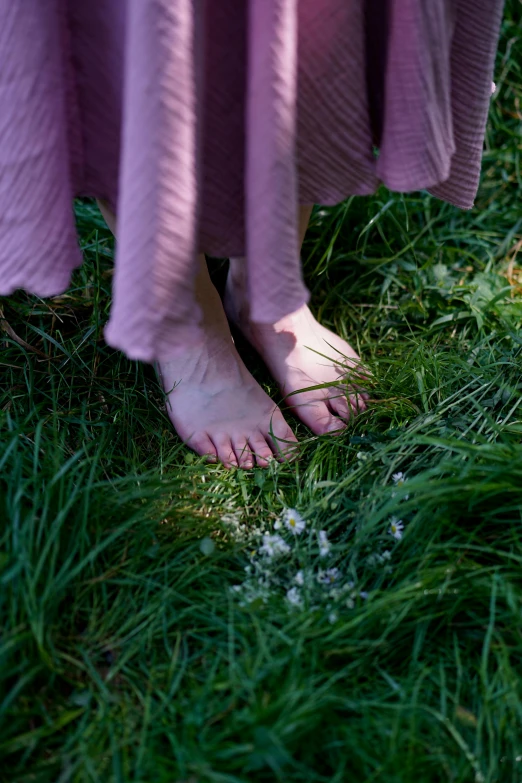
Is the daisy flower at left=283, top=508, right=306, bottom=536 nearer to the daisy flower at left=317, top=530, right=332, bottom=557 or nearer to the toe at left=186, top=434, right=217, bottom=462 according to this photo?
the daisy flower at left=317, top=530, right=332, bottom=557

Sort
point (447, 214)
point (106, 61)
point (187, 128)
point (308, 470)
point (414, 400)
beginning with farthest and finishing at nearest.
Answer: point (447, 214) → point (414, 400) → point (308, 470) → point (106, 61) → point (187, 128)

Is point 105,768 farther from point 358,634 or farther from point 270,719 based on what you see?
point 358,634

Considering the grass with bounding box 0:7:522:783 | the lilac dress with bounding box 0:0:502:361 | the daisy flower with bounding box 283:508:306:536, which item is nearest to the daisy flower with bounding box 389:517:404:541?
the grass with bounding box 0:7:522:783

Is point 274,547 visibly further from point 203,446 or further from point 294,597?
point 203,446

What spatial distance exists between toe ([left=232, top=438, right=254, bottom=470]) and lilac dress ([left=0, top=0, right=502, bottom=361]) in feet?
1.36

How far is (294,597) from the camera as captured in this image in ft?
3.29

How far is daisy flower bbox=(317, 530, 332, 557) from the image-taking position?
3.44 feet

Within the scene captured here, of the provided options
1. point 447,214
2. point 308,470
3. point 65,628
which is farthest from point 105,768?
point 447,214

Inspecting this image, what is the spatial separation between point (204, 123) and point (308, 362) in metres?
0.60

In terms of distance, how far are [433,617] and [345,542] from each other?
20cm

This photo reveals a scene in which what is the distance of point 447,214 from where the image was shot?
1.81m

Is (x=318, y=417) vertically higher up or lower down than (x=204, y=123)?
lower down

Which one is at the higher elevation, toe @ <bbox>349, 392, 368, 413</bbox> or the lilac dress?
the lilac dress

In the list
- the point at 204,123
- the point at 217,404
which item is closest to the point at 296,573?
the point at 217,404
